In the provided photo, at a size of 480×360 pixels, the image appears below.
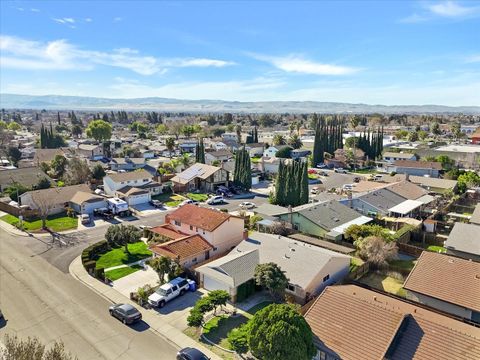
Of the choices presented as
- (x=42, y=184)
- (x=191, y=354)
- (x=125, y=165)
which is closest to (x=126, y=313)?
(x=191, y=354)

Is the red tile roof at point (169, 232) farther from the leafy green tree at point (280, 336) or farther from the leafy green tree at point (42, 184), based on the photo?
the leafy green tree at point (42, 184)


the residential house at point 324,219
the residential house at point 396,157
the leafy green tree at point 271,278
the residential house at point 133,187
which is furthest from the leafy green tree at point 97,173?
the residential house at point 396,157

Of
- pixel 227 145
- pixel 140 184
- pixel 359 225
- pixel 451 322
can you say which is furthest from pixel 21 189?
pixel 227 145

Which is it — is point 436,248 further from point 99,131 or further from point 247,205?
point 99,131

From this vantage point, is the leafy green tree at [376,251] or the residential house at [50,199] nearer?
the leafy green tree at [376,251]

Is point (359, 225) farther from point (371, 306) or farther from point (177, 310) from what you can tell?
point (177, 310)
